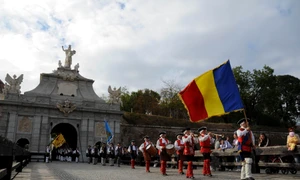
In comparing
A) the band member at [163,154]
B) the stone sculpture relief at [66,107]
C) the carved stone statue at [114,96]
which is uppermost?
the carved stone statue at [114,96]

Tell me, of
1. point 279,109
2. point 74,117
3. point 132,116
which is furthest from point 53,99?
point 279,109

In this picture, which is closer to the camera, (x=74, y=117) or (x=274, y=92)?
(x=74, y=117)

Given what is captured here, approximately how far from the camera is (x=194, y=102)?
38.6ft

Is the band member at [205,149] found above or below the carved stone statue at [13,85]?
below

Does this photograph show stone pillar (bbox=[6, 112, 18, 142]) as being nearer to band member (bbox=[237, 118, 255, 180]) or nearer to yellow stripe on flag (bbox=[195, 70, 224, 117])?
yellow stripe on flag (bbox=[195, 70, 224, 117])

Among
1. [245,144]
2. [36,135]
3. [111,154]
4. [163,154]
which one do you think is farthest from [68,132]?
[245,144]

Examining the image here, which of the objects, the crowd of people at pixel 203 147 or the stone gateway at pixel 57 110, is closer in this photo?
the crowd of people at pixel 203 147

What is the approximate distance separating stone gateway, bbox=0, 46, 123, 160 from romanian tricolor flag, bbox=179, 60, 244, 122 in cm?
2471

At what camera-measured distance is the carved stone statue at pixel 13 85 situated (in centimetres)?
3297

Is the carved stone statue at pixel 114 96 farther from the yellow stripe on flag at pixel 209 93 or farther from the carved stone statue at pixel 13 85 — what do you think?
the yellow stripe on flag at pixel 209 93

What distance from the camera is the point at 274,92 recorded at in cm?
5538

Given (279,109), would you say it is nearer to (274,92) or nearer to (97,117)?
(274,92)

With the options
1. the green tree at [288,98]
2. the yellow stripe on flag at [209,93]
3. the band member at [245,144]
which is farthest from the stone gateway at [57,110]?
the green tree at [288,98]

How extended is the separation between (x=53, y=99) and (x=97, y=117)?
5.63m
